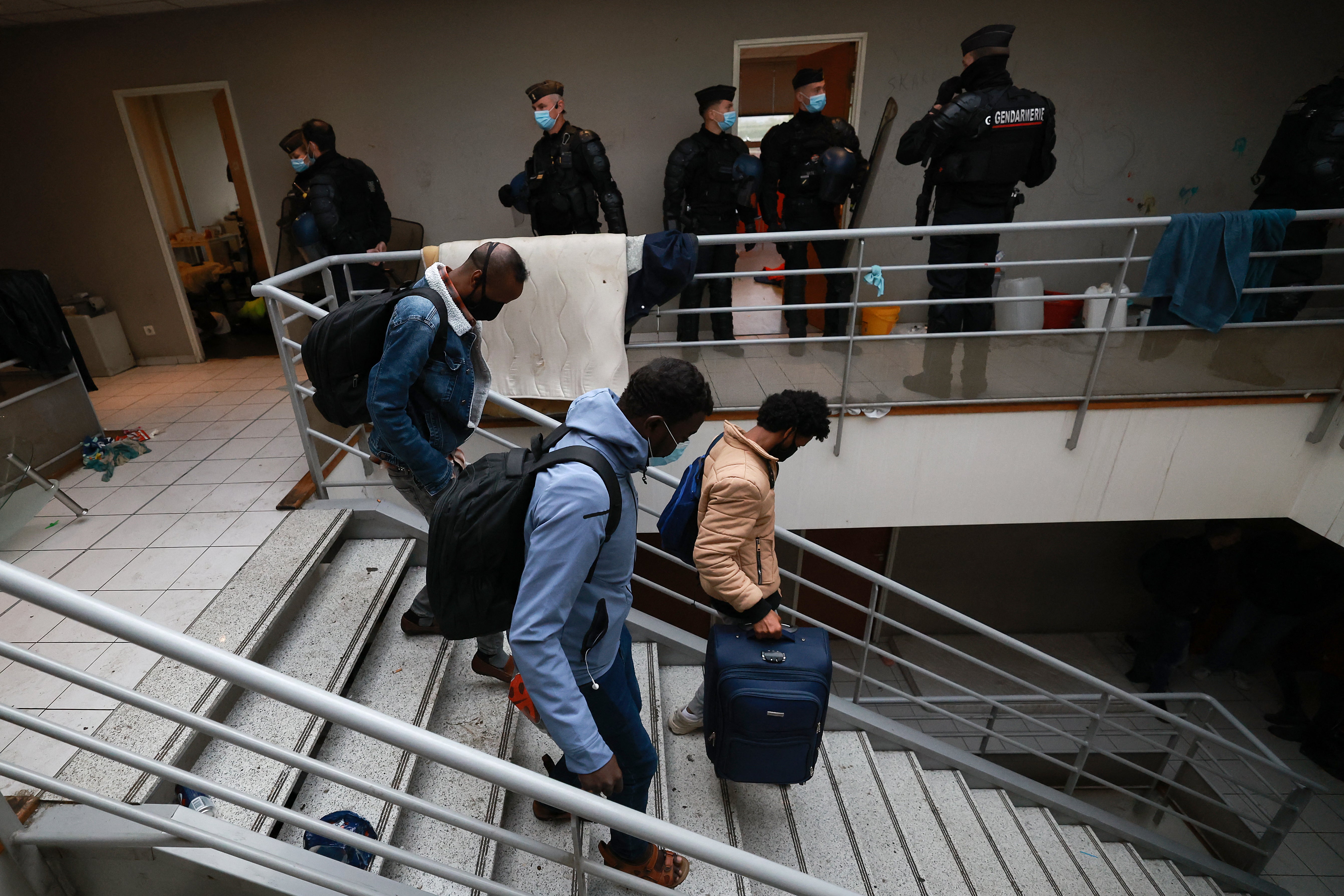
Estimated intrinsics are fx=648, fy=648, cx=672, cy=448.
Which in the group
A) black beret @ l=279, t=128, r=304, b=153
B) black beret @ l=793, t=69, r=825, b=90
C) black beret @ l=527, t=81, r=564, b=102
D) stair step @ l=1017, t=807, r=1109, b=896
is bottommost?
stair step @ l=1017, t=807, r=1109, b=896

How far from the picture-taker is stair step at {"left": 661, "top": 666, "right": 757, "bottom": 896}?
86.9 inches

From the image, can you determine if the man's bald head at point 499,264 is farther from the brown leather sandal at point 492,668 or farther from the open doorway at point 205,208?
the open doorway at point 205,208

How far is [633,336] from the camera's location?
4.13m

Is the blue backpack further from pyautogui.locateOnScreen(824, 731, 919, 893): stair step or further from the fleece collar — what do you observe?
pyautogui.locateOnScreen(824, 731, 919, 893): stair step

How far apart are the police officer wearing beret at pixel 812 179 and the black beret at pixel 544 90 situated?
54.6 inches

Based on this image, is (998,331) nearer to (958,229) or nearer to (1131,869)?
(958,229)

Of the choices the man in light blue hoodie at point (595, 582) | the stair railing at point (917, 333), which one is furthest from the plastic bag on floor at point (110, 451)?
the man in light blue hoodie at point (595, 582)

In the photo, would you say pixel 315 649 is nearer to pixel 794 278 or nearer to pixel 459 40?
pixel 794 278

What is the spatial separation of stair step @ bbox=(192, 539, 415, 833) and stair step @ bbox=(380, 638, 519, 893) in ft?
1.20

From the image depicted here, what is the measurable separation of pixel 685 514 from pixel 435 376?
40.7 inches

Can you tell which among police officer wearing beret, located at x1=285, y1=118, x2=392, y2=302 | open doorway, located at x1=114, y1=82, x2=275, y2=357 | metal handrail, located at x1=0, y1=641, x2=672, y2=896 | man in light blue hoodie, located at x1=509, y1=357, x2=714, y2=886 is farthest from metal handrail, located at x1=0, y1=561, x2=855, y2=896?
open doorway, located at x1=114, y1=82, x2=275, y2=357

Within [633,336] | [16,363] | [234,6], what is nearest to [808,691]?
[633,336]

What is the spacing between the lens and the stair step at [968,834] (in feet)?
8.86

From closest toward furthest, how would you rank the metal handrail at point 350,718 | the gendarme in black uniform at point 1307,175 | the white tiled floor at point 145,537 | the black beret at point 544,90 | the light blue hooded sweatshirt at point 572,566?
the metal handrail at point 350,718 < the light blue hooded sweatshirt at point 572,566 < the white tiled floor at point 145,537 < the gendarme in black uniform at point 1307,175 < the black beret at point 544,90
